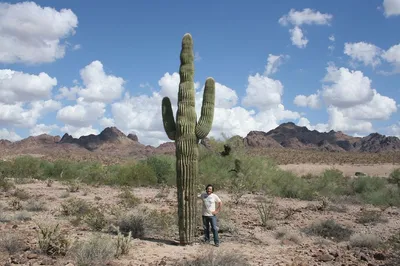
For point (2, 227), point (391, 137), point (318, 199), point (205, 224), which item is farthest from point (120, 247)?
point (391, 137)

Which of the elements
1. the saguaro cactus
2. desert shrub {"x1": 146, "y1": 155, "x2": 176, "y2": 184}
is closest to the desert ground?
the saguaro cactus

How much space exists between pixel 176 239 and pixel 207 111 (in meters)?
3.46

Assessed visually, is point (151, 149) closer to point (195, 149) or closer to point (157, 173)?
point (157, 173)

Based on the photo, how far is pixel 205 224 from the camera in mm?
10727

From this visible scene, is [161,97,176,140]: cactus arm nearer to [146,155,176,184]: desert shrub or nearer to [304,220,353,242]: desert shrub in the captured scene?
[304,220,353,242]: desert shrub

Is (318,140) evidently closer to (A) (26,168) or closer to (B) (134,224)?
(A) (26,168)

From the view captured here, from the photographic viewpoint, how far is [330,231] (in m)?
12.2

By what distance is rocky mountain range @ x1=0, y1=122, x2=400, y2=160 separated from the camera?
10700cm

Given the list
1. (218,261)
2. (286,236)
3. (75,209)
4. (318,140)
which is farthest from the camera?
(318,140)

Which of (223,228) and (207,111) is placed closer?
(207,111)

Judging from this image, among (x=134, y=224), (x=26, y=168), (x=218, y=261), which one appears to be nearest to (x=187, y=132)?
(x=134, y=224)

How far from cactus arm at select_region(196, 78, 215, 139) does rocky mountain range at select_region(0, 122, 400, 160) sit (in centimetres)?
9104

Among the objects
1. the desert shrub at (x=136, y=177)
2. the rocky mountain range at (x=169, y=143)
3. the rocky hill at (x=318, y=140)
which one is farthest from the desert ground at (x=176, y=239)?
the rocky hill at (x=318, y=140)

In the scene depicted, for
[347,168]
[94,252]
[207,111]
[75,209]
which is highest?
[207,111]
